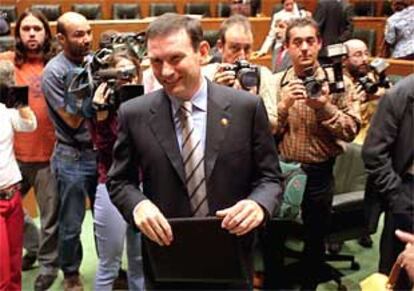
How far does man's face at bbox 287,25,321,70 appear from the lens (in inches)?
109

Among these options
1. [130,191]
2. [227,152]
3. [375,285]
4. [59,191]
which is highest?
[227,152]

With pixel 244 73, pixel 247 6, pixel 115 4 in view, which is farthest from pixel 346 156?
pixel 115 4

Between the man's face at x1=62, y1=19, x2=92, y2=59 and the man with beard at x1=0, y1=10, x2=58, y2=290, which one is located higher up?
the man's face at x1=62, y1=19, x2=92, y2=59

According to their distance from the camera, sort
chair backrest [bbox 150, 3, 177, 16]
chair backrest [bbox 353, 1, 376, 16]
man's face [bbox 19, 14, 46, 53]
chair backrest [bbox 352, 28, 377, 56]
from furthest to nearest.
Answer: chair backrest [bbox 353, 1, 376, 16], chair backrest [bbox 150, 3, 177, 16], chair backrest [bbox 352, 28, 377, 56], man's face [bbox 19, 14, 46, 53]

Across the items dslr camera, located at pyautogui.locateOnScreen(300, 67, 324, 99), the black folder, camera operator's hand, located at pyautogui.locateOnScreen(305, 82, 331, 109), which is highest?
dslr camera, located at pyautogui.locateOnScreen(300, 67, 324, 99)

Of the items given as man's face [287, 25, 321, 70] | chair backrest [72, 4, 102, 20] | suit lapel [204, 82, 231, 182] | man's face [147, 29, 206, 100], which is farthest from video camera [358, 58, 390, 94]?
chair backrest [72, 4, 102, 20]

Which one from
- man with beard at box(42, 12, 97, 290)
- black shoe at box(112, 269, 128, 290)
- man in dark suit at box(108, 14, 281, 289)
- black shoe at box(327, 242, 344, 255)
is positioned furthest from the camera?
black shoe at box(327, 242, 344, 255)

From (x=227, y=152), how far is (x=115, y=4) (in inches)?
278

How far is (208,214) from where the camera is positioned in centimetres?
181

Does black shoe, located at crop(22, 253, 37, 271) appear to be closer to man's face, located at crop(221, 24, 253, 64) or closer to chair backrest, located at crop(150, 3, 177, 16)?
man's face, located at crop(221, 24, 253, 64)

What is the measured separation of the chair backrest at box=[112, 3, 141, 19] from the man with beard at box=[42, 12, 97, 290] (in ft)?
17.9

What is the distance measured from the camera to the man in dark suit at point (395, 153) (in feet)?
7.47

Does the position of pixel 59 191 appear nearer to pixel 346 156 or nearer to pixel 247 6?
pixel 346 156

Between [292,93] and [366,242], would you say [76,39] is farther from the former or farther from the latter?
[366,242]
